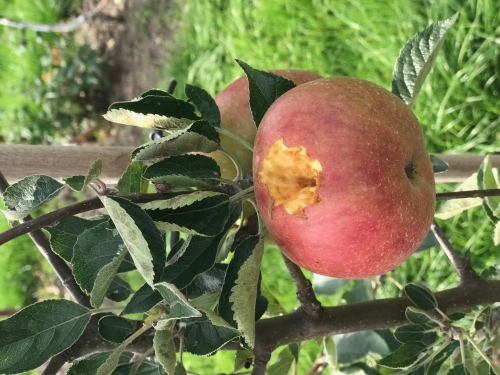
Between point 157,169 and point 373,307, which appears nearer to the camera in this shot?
point 157,169

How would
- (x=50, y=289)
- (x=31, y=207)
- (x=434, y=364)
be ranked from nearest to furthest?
(x=31, y=207)
(x=434, y=364)
(x=50, y=289)

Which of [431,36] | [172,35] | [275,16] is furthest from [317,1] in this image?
[431,36]

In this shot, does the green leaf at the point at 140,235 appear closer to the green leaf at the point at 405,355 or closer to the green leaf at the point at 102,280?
the green leaf at the point at 102,280

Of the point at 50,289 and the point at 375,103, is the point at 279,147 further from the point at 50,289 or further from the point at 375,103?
the point at 50,289

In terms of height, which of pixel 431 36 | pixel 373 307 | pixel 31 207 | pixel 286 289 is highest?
pixel 431 36

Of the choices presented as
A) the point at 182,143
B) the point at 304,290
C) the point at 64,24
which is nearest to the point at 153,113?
the point at 182,143

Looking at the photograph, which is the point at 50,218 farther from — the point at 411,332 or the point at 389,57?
the point at 389,57

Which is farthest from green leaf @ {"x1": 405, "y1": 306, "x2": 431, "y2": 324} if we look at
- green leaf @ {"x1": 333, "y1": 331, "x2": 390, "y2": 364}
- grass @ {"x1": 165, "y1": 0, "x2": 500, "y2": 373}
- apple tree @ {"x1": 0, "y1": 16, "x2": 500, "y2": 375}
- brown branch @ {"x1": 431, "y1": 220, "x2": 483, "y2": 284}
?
grass @ {"x1": 165, "y1": 0, "x2": 500, "y2": 373}
